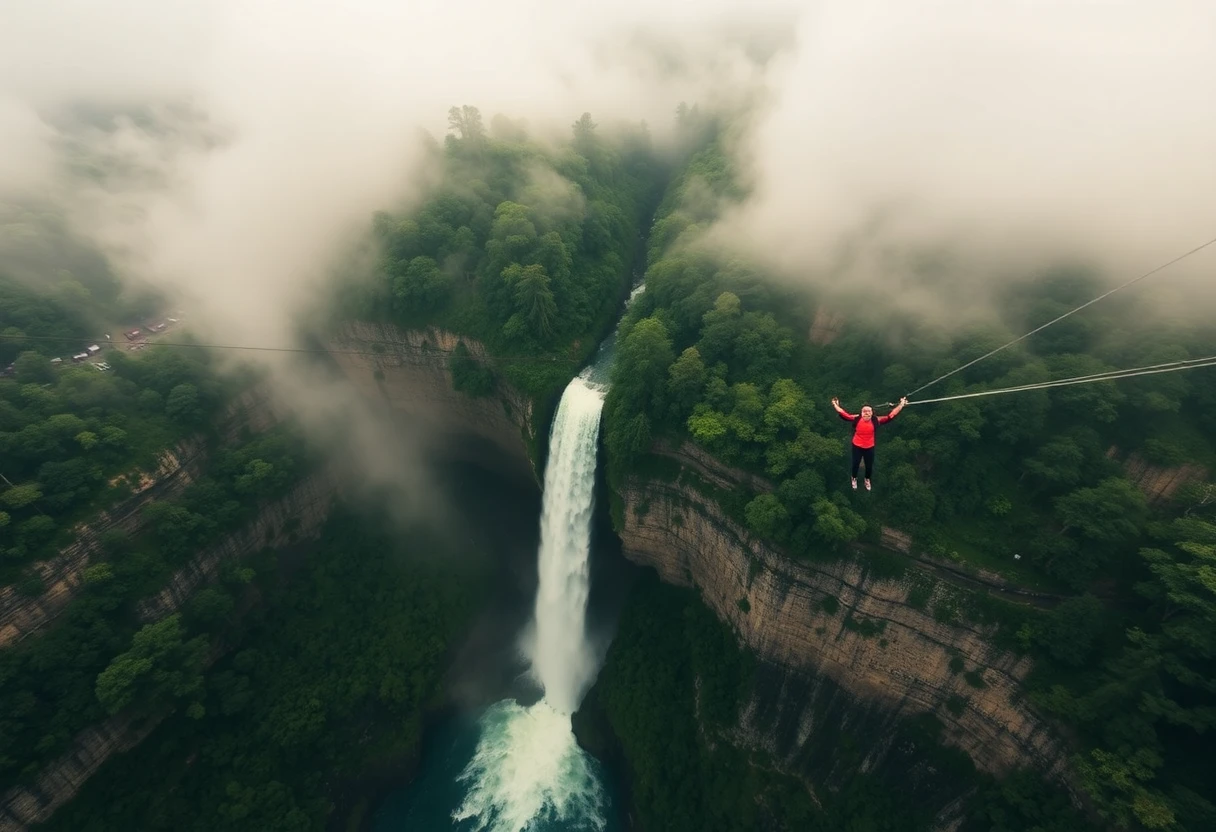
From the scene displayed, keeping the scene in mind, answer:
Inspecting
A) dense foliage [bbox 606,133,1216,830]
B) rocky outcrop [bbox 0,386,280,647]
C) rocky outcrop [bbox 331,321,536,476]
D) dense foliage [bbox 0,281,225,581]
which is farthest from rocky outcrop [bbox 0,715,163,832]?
dense foliage [bbox 606,133,1216,830]

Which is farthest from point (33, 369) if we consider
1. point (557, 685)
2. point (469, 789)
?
point (557, 685)

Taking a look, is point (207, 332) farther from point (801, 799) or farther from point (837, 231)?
point (801, 799)

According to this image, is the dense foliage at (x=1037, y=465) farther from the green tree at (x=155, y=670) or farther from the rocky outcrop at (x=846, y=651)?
the green tree at (x=155, y=670)

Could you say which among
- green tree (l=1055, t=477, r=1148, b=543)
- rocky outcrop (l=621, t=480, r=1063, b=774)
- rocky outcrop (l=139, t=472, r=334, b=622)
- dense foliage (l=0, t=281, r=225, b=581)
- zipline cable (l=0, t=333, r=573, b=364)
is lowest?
rocky outcrop (l=139, t=472, r=334, b=622)

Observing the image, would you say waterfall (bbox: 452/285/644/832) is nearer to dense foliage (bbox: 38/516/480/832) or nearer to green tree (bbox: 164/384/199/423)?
dense foliage (bbox: 38/516/480/832)

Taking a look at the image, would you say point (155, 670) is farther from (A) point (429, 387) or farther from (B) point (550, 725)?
(A) point (429, 387)

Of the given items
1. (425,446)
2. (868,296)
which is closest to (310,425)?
(425,446)
